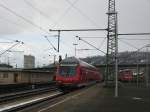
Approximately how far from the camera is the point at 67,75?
36438 mm

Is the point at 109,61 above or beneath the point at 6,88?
above

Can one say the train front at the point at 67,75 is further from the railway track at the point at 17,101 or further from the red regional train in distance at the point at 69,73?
the railway track at the point at 17,101

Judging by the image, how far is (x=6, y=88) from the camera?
37250mm

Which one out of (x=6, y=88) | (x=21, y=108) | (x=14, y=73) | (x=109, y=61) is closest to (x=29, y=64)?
→ (x=14, y=73)

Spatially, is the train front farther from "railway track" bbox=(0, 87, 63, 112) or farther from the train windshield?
"railway track" bbox=(0, 87, 63, 112)

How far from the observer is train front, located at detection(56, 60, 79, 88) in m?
36.1

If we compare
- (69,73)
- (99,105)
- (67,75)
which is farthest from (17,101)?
(69,73)

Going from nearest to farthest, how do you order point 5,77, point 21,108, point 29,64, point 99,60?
point 21,108
point 5,77
point 29,64
point 99,60

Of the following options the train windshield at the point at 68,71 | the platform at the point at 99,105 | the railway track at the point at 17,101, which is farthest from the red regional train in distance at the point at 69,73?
the platform at the point at 99,105

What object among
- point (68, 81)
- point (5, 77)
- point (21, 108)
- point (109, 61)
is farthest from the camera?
point (5, 77)

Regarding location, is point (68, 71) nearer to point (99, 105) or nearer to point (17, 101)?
point (17, 101)

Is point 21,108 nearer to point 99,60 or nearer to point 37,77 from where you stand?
point 37,77

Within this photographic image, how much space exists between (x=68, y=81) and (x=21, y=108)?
1690 cm

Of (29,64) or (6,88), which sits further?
(29,64)
